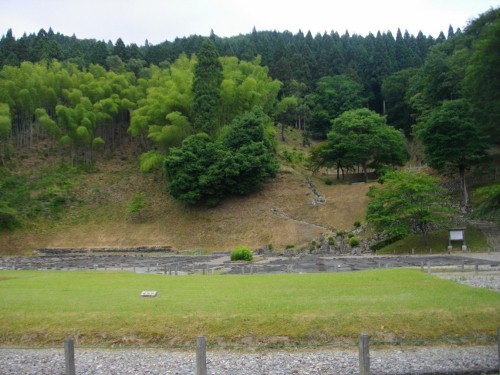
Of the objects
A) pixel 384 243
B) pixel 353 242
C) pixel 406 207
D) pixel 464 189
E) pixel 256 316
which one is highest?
pixel 464 189

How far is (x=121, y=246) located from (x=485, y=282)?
36.4m

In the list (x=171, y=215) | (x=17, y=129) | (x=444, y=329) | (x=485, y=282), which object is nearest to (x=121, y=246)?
(x=171, y=215)

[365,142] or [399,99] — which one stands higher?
[399,99]

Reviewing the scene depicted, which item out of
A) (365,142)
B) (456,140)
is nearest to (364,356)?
(456,140)

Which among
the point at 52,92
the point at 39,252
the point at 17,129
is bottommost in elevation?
the point at 39,252

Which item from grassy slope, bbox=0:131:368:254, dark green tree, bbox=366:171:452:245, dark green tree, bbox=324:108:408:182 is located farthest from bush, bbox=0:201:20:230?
dark green tree, bbox=366:171:452:245

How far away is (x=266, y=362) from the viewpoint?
1026 centimetres

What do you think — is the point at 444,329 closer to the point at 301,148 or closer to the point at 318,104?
the point at 301,148

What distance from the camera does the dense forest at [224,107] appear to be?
4978 cm

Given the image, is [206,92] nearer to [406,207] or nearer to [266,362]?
[406,207]

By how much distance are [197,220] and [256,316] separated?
38108 millimetres

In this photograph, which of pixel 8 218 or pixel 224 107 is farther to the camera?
pixel 224 107

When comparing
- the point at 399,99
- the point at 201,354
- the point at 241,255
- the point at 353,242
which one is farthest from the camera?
the point at 399,99

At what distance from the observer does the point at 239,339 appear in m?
11.4
